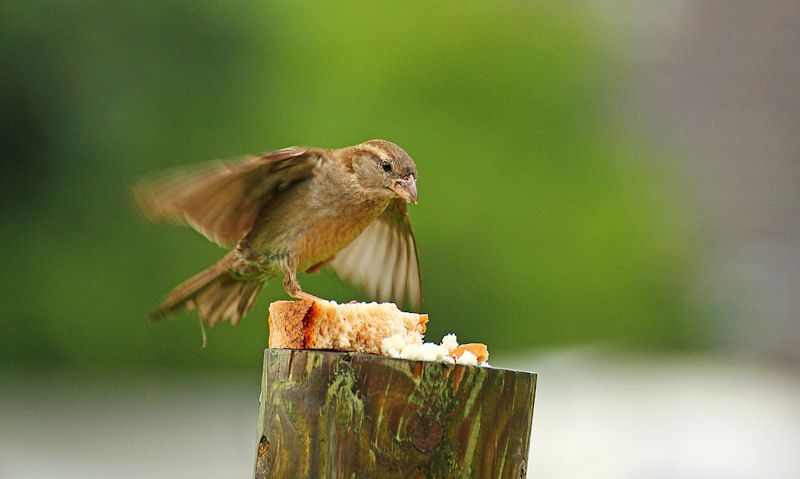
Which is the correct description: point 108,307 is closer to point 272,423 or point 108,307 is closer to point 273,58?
point 273,58

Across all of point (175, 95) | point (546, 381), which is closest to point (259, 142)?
point (175, 95)

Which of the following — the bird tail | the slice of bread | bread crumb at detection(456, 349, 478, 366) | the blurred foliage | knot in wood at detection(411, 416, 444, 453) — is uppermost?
the blurred foliage

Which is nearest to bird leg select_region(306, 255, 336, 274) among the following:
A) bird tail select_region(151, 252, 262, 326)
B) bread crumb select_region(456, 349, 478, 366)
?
bird tail select_region(151, 252, 262, 326)

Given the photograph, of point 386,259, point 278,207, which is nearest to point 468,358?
point 278,207

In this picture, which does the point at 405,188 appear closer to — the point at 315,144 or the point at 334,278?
the point at 334,278

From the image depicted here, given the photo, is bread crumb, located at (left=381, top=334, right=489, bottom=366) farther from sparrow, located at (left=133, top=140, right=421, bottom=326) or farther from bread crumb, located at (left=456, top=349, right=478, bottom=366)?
sparrow, located at (left=133, top=140, right=421, bottom=326)

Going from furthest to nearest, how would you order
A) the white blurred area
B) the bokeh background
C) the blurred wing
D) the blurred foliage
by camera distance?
the blurred foliage → the bokeh background → the white blurred area → the blurred wing

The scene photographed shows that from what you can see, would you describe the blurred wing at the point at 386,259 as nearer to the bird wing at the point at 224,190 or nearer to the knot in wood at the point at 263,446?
the bird wing at the point at 224,190
